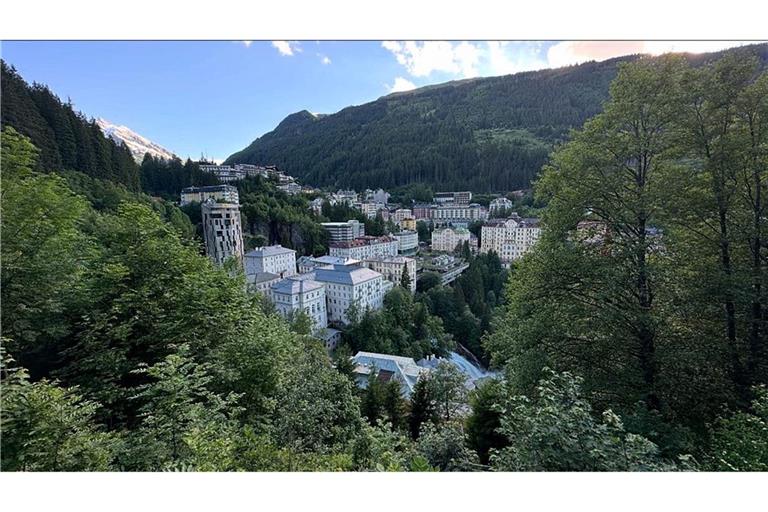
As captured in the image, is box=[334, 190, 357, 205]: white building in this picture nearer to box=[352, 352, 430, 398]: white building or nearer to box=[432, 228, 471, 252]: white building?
Result: box=[432, 228, 471, 252]: white building

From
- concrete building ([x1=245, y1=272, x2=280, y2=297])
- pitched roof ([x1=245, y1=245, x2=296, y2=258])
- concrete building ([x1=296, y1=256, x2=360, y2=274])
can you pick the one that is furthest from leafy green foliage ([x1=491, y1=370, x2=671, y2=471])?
pitched roof ([x1=245, y1=245, x2=296, y2=258])

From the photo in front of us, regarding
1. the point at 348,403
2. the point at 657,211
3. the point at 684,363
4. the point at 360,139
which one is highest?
the point at 360,139

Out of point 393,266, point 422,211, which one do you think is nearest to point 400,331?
point 393,266

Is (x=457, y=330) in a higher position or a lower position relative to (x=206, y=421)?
lower

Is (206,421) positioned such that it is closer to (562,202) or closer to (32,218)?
(32,218)
